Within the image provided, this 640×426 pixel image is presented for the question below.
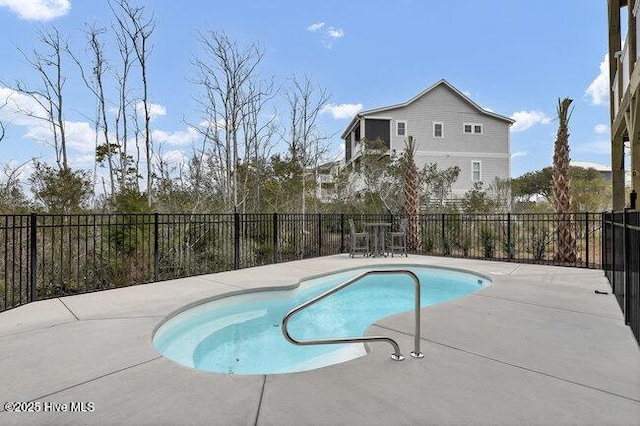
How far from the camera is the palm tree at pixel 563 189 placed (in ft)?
27.1

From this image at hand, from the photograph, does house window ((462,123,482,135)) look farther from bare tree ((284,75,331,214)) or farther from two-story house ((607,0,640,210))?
bare tree ((284,75,331,214))

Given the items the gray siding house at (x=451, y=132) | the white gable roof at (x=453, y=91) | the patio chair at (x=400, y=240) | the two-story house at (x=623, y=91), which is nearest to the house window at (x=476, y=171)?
the gray siding house at (x=451, y=132)

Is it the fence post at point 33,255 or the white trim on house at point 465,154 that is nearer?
the fence post at point 33,255

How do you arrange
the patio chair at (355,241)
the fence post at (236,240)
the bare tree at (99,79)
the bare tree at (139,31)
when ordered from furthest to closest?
the patio chair at (355,241) → the bare tree at (99,79) → the bare tree at (139,31) → the fence post at (236,240)

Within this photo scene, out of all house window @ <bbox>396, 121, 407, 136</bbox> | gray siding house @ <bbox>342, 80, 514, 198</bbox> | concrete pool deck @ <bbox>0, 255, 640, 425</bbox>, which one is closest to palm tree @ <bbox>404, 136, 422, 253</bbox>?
concrete pool deck @ <bbox>0, 255, 640, 425</bbox>

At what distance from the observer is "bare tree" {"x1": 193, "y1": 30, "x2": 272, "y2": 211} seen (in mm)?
9250

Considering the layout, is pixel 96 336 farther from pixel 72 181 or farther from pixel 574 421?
pixel 72 181

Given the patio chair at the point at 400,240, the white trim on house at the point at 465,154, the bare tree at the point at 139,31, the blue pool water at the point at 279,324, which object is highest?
the bare tree at the point at 139,31

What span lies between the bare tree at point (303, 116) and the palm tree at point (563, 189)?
23.0 feet

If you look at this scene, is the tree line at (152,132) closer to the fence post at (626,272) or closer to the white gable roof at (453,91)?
the fence post at (626,272)

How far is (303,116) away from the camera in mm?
11984

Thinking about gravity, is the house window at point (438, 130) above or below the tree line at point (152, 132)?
above

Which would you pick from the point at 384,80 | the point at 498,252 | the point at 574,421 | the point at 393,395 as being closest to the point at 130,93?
the point at 393,395

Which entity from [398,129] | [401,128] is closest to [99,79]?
[398,129]
